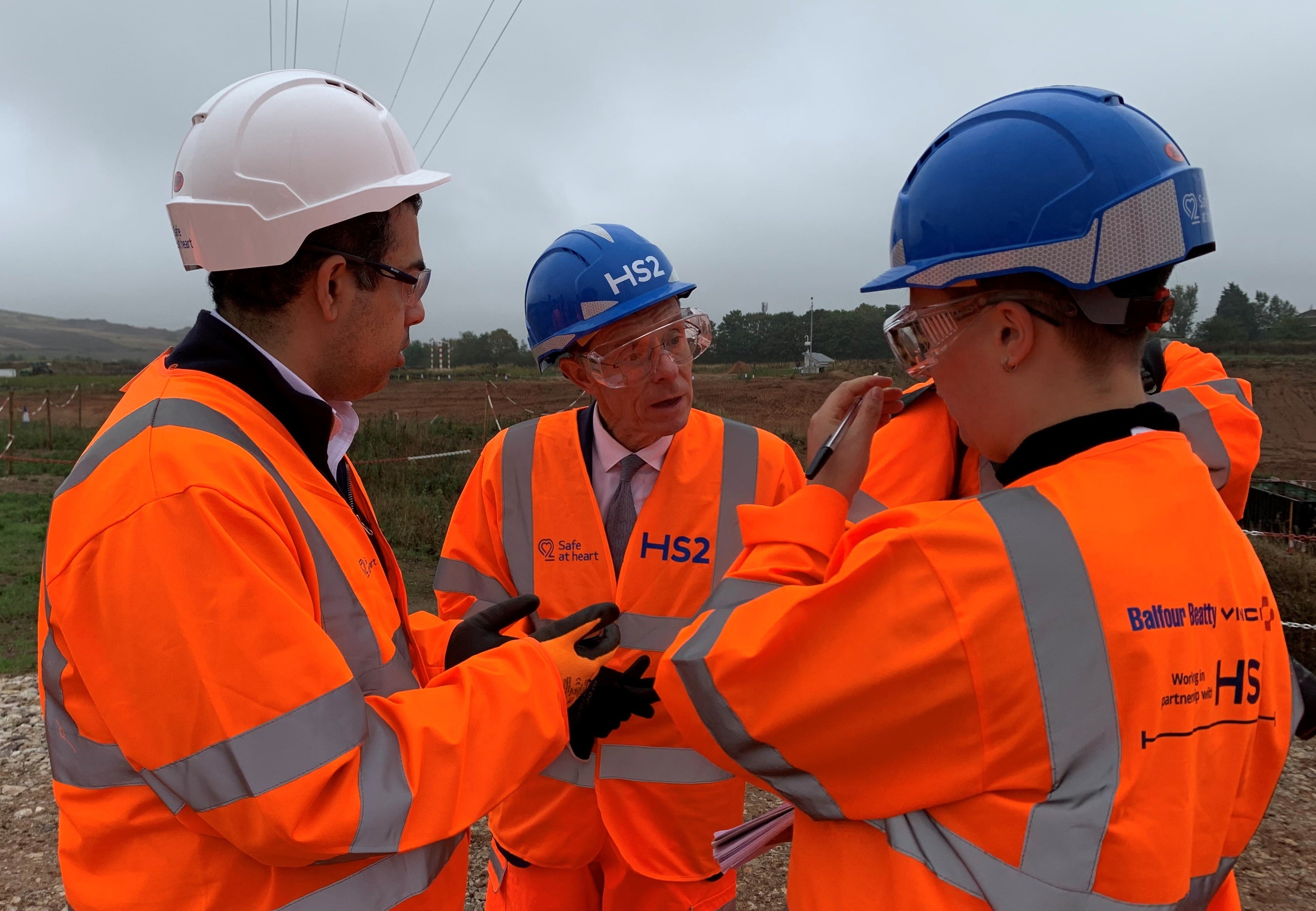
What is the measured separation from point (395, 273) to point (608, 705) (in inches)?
59.2

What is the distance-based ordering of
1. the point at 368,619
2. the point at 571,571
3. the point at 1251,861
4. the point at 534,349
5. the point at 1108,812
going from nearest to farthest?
1. the point at 1108,812
2. the point at 368,619
3. the point at 571,571
4. the point at 534,349
5. the point at 1251,861

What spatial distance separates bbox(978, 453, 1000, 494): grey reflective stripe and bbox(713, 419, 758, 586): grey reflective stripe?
1.03m

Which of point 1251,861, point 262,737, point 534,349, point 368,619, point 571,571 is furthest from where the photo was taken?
point 1251,861

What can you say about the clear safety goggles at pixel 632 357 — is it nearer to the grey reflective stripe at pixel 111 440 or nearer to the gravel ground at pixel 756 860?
the grey reflective stripe at pixel 111 440

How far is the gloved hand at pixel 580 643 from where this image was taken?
207cm

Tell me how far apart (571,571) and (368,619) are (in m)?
1.23

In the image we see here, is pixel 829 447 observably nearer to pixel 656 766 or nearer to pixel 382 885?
pixel 382 885

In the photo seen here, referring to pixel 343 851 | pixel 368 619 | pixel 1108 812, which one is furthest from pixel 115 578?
pixel 1108 812

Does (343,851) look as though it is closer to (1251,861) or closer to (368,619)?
(368,619)

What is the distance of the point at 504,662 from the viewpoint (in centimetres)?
180

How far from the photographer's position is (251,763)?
1.36 m

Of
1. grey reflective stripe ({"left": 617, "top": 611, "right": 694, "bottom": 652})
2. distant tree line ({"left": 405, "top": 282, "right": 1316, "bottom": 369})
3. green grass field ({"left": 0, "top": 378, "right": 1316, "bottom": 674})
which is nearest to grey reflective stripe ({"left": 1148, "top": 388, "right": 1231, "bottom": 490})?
grey reflective stripe ({"left": 617, "top": 611, "right": 694, "bottom": 652})

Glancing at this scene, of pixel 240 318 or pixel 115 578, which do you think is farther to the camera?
pixel 240 318

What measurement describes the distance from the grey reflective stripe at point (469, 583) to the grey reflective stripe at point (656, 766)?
0.71m
